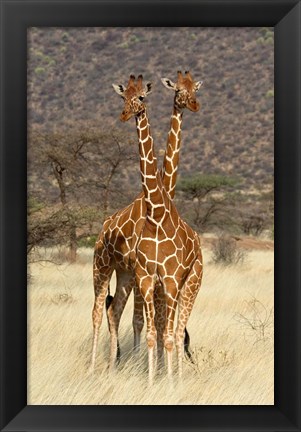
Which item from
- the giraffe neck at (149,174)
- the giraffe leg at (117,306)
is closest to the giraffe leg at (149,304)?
the giraffe neck at (149,174)

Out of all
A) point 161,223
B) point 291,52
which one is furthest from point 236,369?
point 291,52

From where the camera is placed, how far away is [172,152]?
7.54 meters

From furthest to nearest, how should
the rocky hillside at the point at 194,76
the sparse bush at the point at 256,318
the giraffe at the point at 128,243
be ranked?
the rocky hillside at the point at 194,76 < the sparse bush at the point at 256,318 < the giraffe at the point at 128,243

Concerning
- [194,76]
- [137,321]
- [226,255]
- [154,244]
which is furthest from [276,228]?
[194,76]

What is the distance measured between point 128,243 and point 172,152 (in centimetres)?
92

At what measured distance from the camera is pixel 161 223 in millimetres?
7094

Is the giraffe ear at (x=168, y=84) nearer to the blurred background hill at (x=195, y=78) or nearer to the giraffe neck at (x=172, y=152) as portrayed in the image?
the giraffe neck at (x=172, y=152)

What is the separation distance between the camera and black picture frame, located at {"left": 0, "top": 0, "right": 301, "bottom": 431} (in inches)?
216

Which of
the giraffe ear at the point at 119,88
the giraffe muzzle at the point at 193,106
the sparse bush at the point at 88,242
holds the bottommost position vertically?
the sparse bush at the point at 88,242

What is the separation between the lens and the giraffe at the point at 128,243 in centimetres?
720

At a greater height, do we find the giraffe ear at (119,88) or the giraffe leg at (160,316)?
the giraffe ear at (119,88)

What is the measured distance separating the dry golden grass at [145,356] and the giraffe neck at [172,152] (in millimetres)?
1697

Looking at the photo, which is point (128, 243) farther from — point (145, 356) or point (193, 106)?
point (193, 106)

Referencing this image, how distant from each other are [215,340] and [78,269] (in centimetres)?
853
